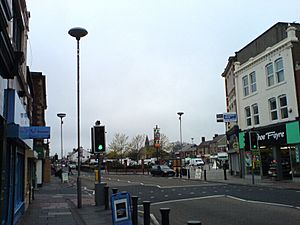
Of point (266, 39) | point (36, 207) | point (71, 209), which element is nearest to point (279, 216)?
point (71, 209)

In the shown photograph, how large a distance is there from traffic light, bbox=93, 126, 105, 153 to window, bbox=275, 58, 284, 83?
1887 cm

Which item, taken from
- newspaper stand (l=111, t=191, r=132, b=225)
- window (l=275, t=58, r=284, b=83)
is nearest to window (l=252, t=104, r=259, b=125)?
window (l=275, t=58, r=284, b=83)

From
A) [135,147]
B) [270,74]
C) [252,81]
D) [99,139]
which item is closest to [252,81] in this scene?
[252,81]

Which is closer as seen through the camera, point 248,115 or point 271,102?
point 271,102

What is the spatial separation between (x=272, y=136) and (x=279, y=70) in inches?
208

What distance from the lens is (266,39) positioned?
34656 millimetres

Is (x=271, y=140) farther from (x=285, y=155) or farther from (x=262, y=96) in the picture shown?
(x=262, y=96)

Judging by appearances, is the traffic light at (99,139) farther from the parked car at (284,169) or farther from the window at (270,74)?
the window at (270,74)

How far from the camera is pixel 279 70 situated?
31547mm

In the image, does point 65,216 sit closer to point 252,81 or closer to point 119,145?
point 252,81

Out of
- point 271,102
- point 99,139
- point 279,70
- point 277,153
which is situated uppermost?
point 279,70

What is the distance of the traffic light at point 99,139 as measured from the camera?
17281mm

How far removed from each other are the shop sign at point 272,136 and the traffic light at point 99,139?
17751 mm

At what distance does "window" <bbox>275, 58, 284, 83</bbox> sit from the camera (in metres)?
31.3
